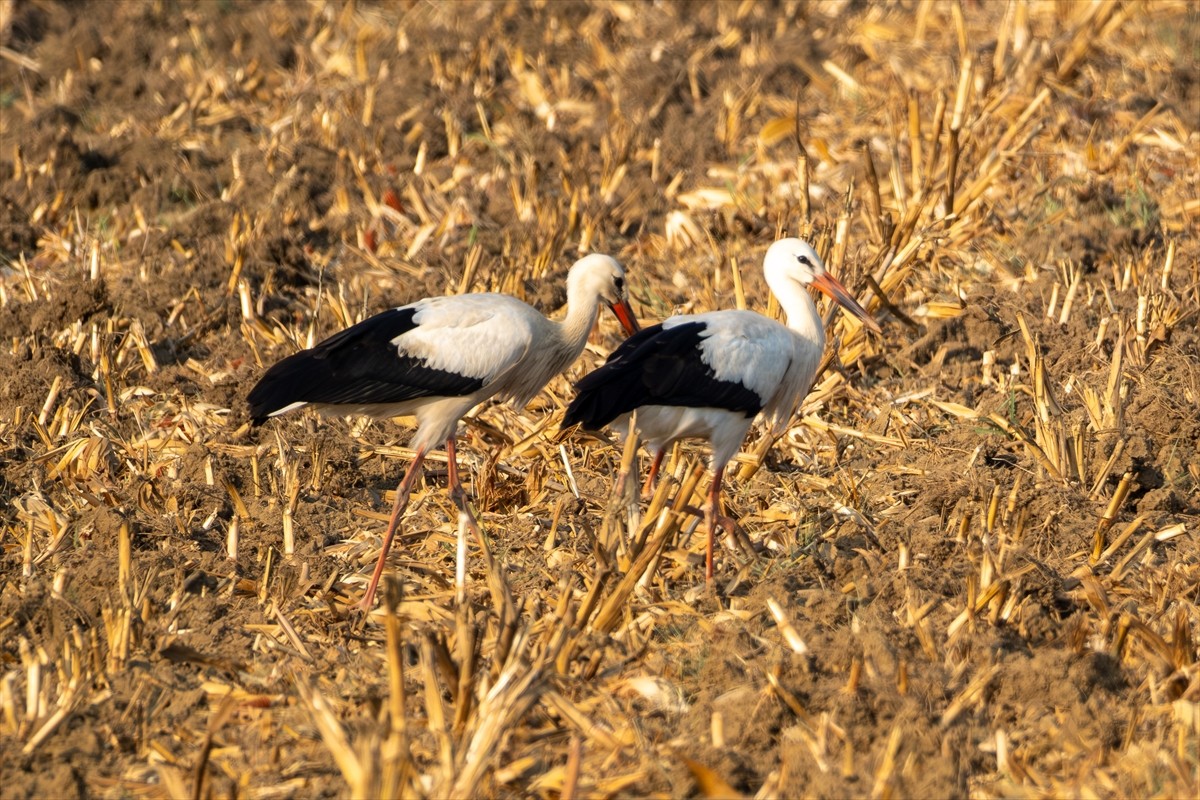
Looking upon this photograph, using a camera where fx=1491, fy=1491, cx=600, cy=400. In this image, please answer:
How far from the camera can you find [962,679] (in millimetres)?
4742

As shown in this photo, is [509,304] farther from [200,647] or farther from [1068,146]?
[1068,146]

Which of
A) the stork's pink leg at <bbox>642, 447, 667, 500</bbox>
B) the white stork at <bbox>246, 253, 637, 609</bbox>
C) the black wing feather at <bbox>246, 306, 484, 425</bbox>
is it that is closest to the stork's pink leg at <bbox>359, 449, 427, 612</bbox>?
the white stork at <bbox>246, 253, 637, 609</bbox>

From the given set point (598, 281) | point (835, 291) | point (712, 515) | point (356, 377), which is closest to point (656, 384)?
point (712, 515)

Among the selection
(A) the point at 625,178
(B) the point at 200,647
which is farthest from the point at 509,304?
(A) the point at 625,178

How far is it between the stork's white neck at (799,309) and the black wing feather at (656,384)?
1.80ft

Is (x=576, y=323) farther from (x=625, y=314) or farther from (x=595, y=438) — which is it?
(x=595, y=438)

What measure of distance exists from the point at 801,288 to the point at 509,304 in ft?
4.14

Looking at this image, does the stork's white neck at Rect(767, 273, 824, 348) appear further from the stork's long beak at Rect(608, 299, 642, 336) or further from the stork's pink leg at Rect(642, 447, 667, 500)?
the stork's pink leg at Rect(642, 447, 667, 500)

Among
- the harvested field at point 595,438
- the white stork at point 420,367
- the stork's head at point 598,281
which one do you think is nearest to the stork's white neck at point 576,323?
the stork's head at point 598,281

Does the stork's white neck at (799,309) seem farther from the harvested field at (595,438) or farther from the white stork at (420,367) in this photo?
the white stork at (420,367)

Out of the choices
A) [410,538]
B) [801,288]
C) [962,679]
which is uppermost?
[801,288]

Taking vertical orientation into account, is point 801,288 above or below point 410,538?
above

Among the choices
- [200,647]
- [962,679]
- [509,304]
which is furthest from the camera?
[509,304]

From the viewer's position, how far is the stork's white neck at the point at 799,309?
6.32 m
